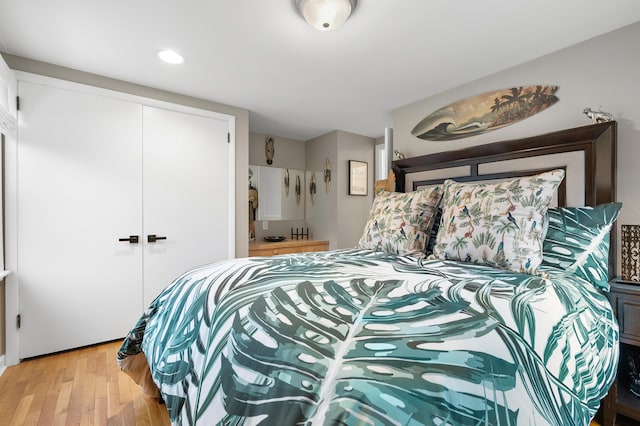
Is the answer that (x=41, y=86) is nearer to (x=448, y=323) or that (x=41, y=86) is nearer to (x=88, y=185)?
(x=88, y=185)

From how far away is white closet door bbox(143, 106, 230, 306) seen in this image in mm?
2770

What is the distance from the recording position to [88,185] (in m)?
2.48

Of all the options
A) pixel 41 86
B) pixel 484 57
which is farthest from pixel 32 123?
pixel 484 57

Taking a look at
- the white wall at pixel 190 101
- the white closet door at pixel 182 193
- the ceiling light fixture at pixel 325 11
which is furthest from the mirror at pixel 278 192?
the ceiling light fixture at pixel 325 11

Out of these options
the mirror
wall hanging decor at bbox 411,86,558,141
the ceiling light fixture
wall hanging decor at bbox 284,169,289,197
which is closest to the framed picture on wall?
the mirror

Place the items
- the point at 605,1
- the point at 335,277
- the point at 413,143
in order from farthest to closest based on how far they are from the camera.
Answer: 1. the point at 413,143
2. the point at 605,1
3. the point at 335,277

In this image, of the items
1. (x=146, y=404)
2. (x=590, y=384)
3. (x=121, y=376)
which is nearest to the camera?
(x=590, y=384)

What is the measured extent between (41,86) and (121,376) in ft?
7.60

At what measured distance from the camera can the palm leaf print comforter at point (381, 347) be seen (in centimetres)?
63

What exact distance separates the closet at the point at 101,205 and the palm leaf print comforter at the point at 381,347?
1560 millimetres

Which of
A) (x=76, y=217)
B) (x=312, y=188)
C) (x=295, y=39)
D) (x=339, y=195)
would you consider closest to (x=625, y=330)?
(x=295, y=39)

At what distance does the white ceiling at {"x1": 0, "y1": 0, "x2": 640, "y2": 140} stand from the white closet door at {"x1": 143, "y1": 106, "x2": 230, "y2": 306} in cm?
38

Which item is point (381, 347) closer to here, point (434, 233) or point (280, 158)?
point (434, 233)

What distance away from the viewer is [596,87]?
6.34 feet
